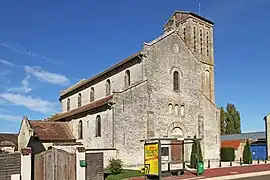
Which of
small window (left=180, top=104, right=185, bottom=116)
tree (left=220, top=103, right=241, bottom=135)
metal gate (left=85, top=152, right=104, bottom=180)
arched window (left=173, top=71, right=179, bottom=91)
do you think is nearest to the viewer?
metal gate (left=85, top=152, right=104, bottom=180)

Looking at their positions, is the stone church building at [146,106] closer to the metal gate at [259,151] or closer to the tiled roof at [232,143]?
the metal gate at [259,151]

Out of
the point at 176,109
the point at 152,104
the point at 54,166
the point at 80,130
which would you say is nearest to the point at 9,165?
the point at 54,166

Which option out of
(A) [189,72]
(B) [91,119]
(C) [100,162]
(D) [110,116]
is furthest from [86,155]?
(A) [189,72]

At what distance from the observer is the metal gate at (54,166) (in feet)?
57.9

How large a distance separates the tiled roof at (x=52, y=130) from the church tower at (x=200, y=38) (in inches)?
844

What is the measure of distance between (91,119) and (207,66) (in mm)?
23720

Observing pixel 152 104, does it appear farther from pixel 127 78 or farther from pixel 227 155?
pixel 227 155

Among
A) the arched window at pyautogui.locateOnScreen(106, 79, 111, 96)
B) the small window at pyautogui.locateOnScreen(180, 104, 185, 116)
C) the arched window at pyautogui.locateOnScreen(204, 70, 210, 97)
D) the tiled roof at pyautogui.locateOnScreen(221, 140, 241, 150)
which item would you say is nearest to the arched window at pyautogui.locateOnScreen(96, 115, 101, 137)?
the arched window at pyautogui.locateOnScreen(106, 79, 111, 96)

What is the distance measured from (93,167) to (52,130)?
20.0 meters

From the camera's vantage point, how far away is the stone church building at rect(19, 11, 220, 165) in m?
32.7

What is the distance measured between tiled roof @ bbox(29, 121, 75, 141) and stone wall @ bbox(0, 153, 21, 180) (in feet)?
63.2

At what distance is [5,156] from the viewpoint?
16.3 meters

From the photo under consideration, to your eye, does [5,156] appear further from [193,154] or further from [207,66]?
[207,66]

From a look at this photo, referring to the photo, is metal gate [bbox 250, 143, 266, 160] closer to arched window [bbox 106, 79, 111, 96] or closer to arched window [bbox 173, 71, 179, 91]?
arched window [bbox 173, 71, 179, 91]
